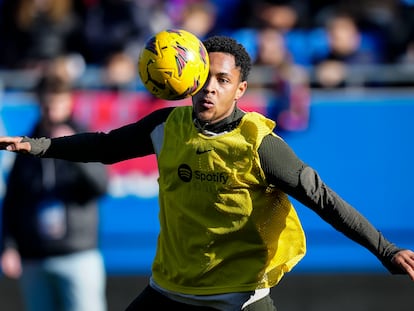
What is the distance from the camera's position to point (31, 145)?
5430mm

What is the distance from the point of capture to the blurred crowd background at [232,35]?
375 inches

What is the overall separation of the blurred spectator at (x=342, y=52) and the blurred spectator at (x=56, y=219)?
2833mm

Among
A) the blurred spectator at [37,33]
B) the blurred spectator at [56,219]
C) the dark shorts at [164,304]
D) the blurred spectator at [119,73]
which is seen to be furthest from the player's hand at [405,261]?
the blurred spectator at [37,33]

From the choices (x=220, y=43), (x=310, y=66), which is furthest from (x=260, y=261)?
(x=310, y=66)

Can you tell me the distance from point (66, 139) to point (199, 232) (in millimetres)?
913

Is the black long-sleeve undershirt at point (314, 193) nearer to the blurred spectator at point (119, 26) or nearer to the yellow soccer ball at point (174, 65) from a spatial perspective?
the yellow soccer ball at point (174, 65)

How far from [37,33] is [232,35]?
2042 mm

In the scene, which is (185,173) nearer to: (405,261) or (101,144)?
(101,144)

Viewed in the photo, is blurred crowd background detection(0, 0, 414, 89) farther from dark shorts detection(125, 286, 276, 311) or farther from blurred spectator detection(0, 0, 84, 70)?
dark shorts detection(125, 286, 276, 311)

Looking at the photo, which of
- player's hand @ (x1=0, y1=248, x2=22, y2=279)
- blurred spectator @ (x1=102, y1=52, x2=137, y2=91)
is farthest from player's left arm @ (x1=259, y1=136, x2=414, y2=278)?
blurred spectator @ (x1=102, y1=52, x2=137, y2=91)

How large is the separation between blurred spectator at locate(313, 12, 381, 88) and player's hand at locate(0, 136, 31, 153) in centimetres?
457

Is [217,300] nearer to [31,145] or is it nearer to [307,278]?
[31,145]

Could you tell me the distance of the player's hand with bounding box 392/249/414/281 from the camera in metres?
4.87

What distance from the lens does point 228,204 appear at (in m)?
5.12
